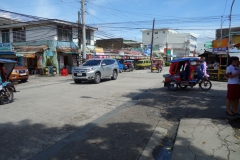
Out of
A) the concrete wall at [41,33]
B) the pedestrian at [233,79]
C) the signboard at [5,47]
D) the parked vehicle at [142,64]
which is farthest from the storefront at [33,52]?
the pedestrian at [233,79]

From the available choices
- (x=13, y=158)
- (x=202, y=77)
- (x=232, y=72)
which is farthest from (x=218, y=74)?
(x=13, y=158)

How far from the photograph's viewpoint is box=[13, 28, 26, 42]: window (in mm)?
26102

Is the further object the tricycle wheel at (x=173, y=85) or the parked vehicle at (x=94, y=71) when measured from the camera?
the parked vehicle at (x=94, y=71)

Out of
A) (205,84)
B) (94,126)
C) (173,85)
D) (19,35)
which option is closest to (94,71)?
(173,85)

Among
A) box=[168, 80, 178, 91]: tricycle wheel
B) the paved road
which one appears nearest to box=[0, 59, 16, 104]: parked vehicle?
the paved road

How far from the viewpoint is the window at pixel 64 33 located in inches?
983

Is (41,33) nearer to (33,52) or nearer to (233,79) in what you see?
(33,52)

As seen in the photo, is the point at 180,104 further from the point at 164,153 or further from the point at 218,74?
the point at 218,74

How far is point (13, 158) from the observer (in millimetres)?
3721

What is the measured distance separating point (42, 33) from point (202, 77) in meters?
20.4

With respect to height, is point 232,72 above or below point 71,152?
above

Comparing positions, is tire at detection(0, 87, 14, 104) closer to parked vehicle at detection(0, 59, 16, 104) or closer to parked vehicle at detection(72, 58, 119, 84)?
parked vehicle at detection(0, 59, 16, 104)

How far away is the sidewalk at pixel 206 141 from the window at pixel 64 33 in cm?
2205

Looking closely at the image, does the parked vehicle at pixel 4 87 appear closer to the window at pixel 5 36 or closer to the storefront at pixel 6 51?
the storefront at pixel 6 51
